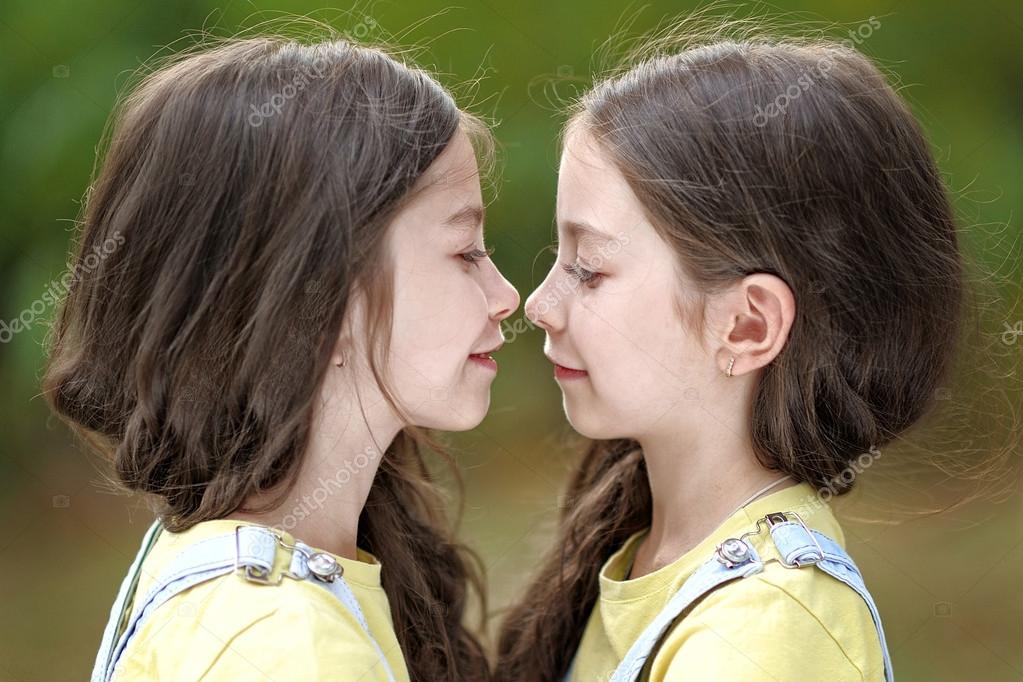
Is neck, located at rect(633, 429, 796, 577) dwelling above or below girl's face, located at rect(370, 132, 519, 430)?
below

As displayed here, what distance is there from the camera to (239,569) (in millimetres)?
1397

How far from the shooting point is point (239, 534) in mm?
1435

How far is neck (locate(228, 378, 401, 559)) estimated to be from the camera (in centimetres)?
163

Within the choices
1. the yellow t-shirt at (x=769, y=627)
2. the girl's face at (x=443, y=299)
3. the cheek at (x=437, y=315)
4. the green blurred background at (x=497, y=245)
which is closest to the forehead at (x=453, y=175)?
the girl's face at (x=443, y=299)

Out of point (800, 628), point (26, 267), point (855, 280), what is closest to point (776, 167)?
point (855, 280)

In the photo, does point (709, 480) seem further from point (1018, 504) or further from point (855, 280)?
point (1018, 504)

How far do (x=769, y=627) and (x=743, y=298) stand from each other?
50 cm

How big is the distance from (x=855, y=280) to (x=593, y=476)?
2.33 ft

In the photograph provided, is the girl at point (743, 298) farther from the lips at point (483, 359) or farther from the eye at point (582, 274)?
the lips at point (483, 359)

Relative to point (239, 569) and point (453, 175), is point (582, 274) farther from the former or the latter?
point (239, 569)

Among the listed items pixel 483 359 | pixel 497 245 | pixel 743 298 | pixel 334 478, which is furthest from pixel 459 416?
pixel 497 245

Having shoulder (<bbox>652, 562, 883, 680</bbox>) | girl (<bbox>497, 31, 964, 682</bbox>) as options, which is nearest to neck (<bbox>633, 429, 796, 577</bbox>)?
girl (<bbox>497, 31, 964, 682</bbox>)

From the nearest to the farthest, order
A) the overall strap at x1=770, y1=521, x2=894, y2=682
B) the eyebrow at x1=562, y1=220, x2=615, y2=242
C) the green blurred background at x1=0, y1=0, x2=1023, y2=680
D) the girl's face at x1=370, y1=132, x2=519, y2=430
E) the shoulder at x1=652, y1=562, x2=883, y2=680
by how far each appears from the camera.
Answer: the shoulder at x1=652, y1=562, x2=883, y2=680, the overall strap at x1=770, y1=521, x2=894, y2=682, the girl's face at x1=370, y1=132, x2=519, y2=430, the eyebrow at x1=562, y1=220, x2=615, y2=242, the green blurred background at x1=0, y1=0, x2=1023, y2=680

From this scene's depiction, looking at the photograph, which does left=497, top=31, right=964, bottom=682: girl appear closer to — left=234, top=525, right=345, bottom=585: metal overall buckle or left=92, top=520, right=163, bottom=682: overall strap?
left=234, top=525, right=345, bottom=585: metal overall buckle
